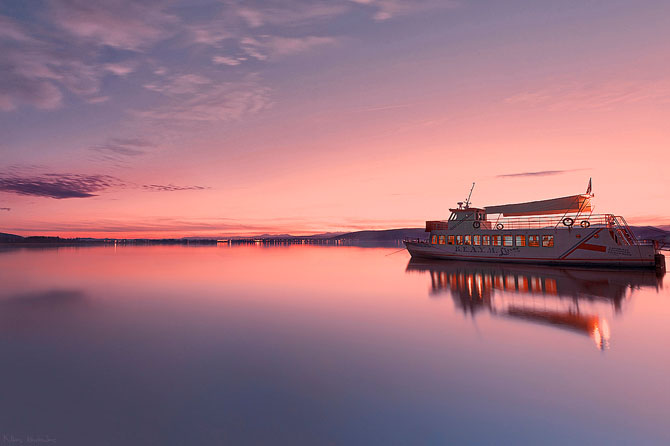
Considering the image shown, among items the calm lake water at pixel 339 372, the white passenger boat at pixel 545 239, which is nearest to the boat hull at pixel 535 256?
the white passenger boat at pixel 545 239

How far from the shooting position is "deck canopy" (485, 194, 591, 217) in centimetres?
2862

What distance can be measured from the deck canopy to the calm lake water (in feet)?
51.3

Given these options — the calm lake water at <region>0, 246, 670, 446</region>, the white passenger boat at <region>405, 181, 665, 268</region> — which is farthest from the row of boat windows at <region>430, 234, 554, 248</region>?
the calm lake water at <region>0, 246, 670, 446</region>

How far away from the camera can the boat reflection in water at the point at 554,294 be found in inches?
454

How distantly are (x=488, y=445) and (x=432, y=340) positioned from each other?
5002 millimetres

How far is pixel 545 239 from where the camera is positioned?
93.7 ft

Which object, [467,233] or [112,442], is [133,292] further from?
[467,233]

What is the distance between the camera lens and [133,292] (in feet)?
62.4

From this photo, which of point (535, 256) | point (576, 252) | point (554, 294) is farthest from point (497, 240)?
point (554, 294)

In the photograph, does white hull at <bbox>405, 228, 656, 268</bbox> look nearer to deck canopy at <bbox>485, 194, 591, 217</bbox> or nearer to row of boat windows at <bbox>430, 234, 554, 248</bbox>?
row of boat windows at <bbox>430, 234, 554, 248</bbox>

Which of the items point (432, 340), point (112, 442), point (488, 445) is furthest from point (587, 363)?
point (112, 442)

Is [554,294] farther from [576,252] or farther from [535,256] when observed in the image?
[576,252]

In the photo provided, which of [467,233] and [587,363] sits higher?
[467,233]

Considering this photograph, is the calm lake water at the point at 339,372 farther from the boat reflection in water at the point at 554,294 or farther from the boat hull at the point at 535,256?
the boat hull at the point at 535,256
